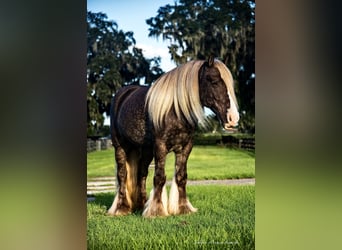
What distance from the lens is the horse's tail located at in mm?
2531

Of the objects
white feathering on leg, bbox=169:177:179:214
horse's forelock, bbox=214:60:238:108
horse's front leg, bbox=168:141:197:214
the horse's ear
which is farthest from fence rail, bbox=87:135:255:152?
the horse's ear

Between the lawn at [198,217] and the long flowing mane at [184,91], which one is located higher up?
the long flowing mane at [184,91]

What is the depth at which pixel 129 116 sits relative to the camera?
254 centimetres

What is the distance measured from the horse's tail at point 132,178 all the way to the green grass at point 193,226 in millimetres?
101

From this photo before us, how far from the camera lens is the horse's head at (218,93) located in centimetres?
247

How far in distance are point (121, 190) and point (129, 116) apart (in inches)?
17.7

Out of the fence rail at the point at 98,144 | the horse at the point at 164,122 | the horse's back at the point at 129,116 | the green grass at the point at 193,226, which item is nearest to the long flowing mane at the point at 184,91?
the horse at the point at 164,122

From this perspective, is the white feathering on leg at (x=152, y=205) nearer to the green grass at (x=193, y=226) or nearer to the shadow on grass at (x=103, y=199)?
the green grass at (x=193, y=226)

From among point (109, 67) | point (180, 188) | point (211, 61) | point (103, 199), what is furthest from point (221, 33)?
point (103, 199)

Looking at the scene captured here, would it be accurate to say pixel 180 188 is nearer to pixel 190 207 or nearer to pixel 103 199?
pixel 190 207
